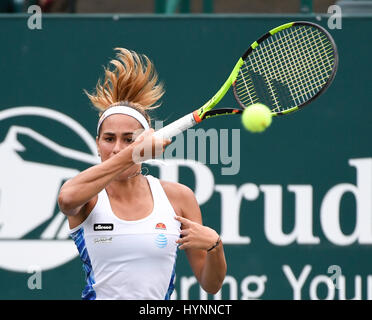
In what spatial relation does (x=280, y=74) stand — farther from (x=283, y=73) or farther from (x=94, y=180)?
(x=94, y=180)

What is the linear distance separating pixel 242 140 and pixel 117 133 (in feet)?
6.65

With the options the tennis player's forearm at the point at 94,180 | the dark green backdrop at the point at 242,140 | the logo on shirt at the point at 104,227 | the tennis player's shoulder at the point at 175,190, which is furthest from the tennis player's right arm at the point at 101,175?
the dark green backdrop at the point at 242,140

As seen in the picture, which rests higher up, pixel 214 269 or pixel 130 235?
pixel 130 235

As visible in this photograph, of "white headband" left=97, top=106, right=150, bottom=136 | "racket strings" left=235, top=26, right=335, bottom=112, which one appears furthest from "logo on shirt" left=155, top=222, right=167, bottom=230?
"racket strings" left=235, top=26, right=335, bottom=112

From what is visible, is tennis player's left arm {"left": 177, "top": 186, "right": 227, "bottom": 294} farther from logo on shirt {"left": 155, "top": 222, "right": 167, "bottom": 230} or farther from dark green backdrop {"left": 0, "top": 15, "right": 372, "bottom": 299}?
dark green backdrop {"left": 0, "top": 15, "right": 372, "bottom": 299}

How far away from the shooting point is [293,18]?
17.4 feet

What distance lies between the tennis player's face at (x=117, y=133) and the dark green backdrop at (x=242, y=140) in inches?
73.4

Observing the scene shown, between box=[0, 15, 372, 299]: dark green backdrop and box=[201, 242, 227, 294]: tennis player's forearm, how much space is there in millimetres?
1772

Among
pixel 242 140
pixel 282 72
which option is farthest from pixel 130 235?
pixel 242 140

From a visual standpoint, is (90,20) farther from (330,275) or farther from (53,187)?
(330,275)

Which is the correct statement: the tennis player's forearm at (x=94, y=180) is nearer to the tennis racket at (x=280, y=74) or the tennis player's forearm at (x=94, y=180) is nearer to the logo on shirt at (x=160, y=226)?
the logo on shirt at (x=160, y=226)

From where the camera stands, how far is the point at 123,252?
335 centimetres

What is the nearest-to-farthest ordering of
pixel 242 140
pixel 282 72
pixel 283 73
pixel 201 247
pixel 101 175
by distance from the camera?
pixel 101 175 < pixel 201 247 < pixel 283 73 < pixel 282 72 < pixel 242 140

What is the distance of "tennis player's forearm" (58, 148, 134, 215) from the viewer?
10.2 ft
